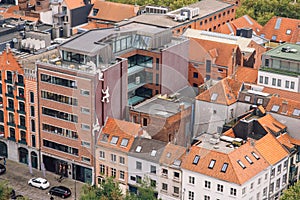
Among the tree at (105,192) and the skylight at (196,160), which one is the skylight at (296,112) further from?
the tree at (105,192)

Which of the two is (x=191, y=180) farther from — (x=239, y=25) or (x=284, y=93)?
(x=239, y=25)

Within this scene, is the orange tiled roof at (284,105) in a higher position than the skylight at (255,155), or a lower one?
higher

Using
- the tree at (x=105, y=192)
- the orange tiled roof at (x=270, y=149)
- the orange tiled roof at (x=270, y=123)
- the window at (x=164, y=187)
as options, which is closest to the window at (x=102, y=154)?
the tree at (x=105, y=192)

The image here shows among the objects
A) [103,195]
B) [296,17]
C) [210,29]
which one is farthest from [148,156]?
[296,17]

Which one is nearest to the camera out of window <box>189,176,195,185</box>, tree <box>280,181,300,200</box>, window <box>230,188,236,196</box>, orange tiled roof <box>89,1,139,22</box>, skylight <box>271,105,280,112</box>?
window <box>230,188,236,196</box>

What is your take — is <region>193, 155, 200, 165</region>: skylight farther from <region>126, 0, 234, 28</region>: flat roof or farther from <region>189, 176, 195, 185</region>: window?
<region>126, 0, 234, 28</region>: flat roof

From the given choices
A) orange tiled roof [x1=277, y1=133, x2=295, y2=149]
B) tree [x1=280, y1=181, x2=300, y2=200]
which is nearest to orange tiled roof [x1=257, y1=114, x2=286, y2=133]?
orange tiled roof [x1=277, y1=133, x2=295, y2=149]

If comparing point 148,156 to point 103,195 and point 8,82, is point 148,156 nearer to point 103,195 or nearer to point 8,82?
point 103,195
